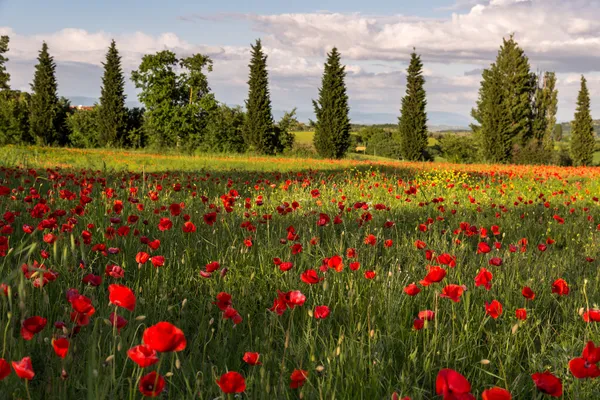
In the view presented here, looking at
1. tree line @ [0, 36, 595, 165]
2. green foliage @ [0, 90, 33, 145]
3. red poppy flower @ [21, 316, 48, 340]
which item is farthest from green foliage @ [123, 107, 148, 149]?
red poppy flower @ [21, 316, 48, 340]

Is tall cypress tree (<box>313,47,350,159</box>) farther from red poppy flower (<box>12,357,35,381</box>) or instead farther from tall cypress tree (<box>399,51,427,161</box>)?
red poppy flower (<box>12,357,35,381</box>)

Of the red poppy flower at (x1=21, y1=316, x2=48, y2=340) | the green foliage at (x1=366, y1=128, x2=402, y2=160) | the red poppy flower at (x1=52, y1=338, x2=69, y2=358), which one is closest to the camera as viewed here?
the red poppy flower at (x1=52, y1=338, x2=69, y2=358)

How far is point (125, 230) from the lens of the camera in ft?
8.52

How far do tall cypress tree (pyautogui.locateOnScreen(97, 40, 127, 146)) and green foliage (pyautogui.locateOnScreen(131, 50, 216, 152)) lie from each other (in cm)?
252

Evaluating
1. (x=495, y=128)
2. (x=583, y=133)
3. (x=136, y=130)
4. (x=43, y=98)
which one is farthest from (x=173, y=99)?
(x=583, y=133)

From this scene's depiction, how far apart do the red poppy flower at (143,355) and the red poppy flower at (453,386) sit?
604 mm

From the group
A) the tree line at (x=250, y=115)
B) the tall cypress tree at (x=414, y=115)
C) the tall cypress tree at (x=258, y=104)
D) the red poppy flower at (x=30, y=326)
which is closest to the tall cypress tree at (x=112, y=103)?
the tree line at (x=250, y=115)

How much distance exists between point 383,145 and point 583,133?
32.5m

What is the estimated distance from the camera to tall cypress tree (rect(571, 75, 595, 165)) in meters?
36.9

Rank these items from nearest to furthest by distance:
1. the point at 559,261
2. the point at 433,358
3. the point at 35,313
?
the point at 433,358 → the point at 35,313 → the point at 559,261

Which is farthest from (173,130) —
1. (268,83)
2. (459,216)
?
(459,216)

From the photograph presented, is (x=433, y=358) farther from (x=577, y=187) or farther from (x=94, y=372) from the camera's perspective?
(x=577, y=187)

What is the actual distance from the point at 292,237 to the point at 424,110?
3124 cm

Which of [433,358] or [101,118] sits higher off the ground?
[101,118]
